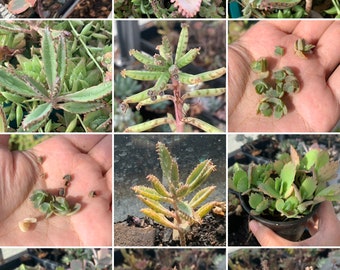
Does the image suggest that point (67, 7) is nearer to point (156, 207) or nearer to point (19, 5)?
point (19, 5)

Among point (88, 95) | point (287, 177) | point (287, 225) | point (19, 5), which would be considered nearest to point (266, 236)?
point (287, 225)

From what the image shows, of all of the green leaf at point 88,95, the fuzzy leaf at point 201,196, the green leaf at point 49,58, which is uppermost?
the green leaf at point 49,58

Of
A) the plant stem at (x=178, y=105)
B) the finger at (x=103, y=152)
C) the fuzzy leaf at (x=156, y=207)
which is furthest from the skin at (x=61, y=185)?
the plant stem at (x=178, y=105)

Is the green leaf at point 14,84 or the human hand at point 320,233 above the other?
the green leaf at point 14,84

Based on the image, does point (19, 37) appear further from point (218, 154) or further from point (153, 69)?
point (218, 154)

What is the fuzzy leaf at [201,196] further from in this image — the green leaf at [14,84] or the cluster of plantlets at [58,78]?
the green leaf at [14,84]

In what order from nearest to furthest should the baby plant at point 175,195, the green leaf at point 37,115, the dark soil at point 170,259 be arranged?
the green leaf at point 37,115 < the baby plant at point 175,195 < the dark soil at point 170,259

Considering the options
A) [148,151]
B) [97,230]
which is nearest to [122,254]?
[97,230]
